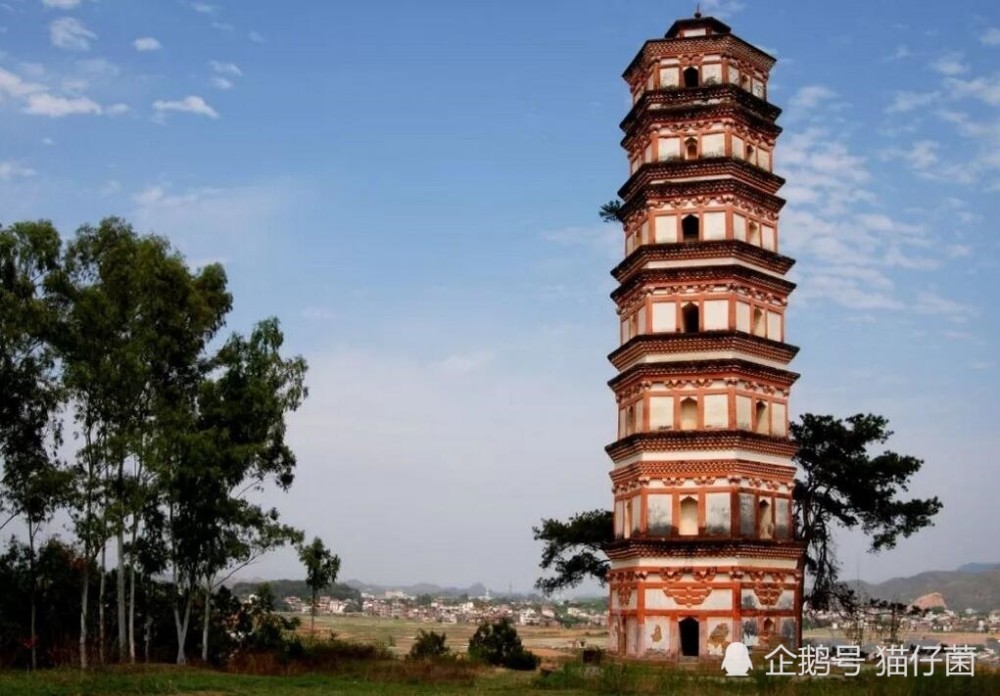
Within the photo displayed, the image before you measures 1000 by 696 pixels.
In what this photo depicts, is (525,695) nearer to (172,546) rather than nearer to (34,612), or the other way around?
(172,546)

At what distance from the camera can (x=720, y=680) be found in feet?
91.1

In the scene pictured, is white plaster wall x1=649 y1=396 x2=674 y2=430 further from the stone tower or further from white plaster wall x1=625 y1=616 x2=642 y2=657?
white plaster wall x1=625 y1=616 x2=642 y2=657

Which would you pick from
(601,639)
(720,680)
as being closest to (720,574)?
(720,680)

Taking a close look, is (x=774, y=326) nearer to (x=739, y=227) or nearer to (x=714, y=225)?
(x=739, y=227)

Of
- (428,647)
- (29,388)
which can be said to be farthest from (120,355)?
(428,647)

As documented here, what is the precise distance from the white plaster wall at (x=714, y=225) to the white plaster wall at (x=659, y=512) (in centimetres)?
872

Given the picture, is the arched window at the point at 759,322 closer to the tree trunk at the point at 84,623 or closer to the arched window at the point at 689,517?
the arched window at the point at 689,517

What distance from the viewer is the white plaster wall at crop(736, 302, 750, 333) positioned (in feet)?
118

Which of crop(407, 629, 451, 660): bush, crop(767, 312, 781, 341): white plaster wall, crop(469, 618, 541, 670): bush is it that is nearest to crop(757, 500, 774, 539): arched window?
crop(767, 312, 781, 341): white plaster wall

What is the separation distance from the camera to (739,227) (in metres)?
36.8

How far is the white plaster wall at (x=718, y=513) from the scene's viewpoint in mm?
33969

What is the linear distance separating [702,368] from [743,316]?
2489mm

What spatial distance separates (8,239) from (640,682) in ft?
72.3

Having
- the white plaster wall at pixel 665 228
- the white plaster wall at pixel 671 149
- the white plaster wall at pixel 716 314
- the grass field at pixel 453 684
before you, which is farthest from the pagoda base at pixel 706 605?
the white plaster wall at pixel 671 149
